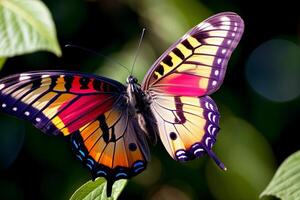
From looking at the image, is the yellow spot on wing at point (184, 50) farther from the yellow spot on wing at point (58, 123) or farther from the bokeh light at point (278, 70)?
the bokeh light at point (278, 70)

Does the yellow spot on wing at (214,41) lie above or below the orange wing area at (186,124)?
above

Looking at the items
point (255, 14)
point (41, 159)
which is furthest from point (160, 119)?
point (255, 14)

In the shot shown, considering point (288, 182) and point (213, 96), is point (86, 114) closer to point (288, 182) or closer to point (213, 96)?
point (288, 182)

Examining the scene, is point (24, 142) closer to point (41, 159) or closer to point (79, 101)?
point (41, 159)

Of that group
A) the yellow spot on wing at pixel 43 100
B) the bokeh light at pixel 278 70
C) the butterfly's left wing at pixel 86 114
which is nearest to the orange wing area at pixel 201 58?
the butterfly's left wing at pixel 86 114

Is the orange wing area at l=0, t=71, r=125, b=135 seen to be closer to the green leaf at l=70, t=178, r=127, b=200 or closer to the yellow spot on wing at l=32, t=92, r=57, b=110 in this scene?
the yellow spot on wing at l=32, t=92, r=57, b=110

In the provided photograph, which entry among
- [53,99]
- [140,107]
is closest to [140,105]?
[140,107]
